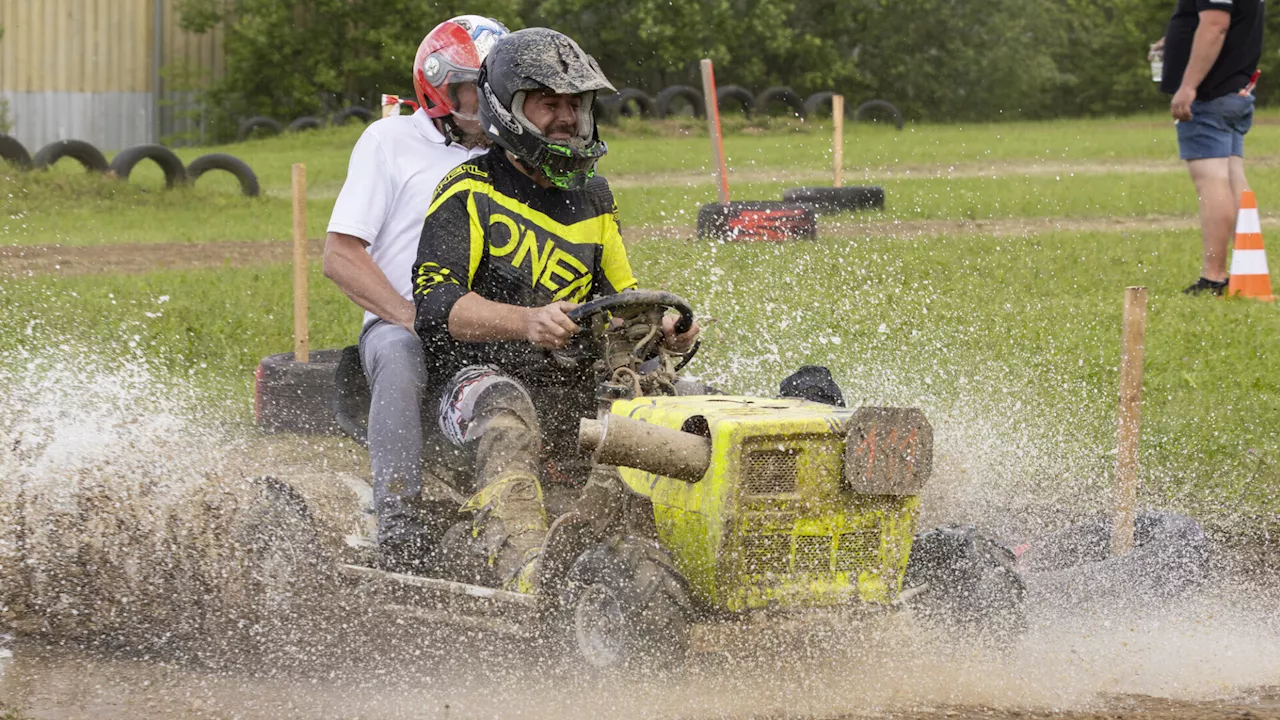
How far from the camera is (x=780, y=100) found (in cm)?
3306

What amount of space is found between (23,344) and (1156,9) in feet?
104

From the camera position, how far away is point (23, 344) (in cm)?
924

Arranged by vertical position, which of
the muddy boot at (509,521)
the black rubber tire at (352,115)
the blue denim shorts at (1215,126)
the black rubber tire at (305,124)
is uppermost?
the black rubber tire at (352,115)

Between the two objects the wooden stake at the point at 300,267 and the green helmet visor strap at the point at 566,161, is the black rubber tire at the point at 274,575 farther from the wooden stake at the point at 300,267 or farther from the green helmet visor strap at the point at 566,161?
the wooden stake at the point at 300,267

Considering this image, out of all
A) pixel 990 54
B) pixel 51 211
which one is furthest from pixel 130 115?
pixel 990 54

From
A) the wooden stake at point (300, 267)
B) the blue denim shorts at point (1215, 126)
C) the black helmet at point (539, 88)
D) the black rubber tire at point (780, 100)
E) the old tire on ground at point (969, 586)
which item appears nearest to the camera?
the old tire on ground at point (969, 586)

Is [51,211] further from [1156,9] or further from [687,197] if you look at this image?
[1156,9]

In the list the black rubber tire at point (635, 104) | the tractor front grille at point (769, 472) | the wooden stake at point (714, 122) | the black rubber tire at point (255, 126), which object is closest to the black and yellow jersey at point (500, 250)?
the tractor front grille at point (769, 472)

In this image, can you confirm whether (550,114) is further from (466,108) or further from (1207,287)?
(1207,287)

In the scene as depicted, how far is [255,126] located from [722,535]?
27698 millimetres

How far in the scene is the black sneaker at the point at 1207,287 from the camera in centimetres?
1058

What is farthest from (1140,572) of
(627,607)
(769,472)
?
(627,607)

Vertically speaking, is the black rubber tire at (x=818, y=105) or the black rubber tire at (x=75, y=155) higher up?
the black rubber tire at (x=818, y=105)

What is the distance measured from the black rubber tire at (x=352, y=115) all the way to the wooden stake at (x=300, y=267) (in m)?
20.9
